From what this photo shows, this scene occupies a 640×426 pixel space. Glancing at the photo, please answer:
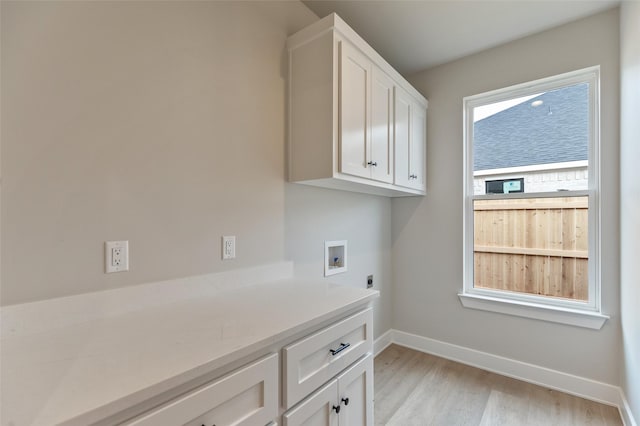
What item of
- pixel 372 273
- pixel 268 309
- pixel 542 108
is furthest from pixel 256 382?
pixel 542 108

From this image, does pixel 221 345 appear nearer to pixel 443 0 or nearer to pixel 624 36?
pixel 443 0

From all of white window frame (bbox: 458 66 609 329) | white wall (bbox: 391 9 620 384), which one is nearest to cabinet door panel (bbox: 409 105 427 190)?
white wall (bbox: 391 9 620 384)

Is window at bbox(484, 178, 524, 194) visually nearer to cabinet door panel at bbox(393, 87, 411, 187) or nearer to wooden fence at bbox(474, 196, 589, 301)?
wooden fence at bbox(474, 196, 589, 301)

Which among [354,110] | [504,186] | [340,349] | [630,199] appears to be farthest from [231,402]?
[504,186]

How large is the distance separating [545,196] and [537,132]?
510 mm

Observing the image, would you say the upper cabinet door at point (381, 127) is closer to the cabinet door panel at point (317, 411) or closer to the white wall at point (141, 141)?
the white wall at point (141, 141)

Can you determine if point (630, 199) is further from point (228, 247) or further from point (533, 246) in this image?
point (228, 247)

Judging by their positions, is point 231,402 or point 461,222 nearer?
point 231,402

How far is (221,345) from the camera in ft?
2.68

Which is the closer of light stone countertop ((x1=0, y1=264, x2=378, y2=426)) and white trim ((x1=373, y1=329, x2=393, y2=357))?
light stone countertop ((x1=0, y1=264, x2=378, y2=426))

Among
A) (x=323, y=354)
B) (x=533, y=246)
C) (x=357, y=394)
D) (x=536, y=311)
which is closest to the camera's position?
(x=323, y=354)

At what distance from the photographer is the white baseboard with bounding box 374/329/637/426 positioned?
191 centimetres

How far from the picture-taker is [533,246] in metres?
2.29

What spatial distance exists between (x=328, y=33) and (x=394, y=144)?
0.89 meters
